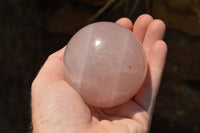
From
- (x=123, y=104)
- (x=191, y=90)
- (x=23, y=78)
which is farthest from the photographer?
(x=23, y=78)

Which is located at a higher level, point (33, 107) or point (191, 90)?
point (33, 107)

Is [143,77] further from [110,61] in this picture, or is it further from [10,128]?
[10,128]

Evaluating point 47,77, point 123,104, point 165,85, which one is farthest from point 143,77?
point 165,85

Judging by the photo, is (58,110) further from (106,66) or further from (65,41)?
(65,41)

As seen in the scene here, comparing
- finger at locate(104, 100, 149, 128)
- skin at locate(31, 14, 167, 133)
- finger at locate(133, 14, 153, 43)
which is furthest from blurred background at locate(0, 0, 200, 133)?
finger at locate(104, 100, 149, 128)

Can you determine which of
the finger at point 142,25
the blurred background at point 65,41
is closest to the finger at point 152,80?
the finger at point 142,25

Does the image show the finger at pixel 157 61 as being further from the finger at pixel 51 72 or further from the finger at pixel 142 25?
the finger at pixel 51 72
